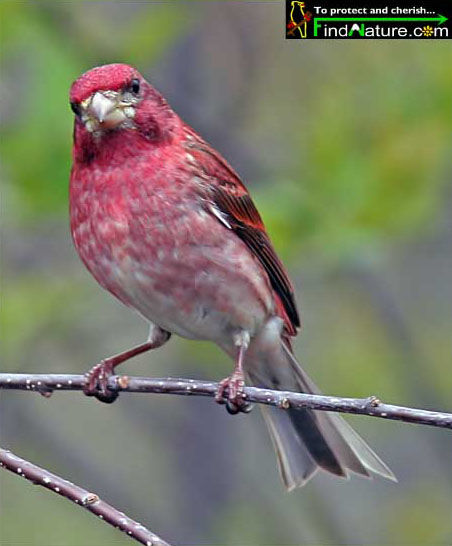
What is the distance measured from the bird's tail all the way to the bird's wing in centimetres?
20

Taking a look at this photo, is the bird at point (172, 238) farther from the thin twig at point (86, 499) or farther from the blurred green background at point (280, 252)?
the thin twig at point (86, 499)

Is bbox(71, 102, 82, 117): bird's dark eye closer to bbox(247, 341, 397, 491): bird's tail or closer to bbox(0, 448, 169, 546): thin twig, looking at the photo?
bbox(247, 341, 397, 491): bird's tail

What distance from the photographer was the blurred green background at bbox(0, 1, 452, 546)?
772 cm

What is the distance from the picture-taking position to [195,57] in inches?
358

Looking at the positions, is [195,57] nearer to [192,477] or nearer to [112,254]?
[192,477]

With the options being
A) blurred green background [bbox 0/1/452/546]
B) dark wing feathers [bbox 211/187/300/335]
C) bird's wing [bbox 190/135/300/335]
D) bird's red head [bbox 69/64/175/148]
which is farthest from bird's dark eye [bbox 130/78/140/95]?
blurred green background [bbox 0/1/452/546]

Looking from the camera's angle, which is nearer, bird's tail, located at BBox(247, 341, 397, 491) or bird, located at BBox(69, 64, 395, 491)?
bird, located at BBox(69, 64, 395, 491)

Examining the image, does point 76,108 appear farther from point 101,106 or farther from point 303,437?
point 303,437

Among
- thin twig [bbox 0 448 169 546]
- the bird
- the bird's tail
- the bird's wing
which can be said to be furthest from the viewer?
the bird's wing

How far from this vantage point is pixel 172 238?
5844 mm

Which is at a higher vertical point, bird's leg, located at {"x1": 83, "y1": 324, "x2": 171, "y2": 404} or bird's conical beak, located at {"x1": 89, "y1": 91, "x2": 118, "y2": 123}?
bird's conical beak, located at {"x1": 89, "y1": 91, "x2": 118, "y2": 123}

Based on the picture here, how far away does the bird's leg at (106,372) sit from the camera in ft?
18.6

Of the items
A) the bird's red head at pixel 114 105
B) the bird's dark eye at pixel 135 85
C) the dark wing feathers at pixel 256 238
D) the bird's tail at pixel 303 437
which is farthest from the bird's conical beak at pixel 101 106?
the bird's tail at pixel 303 437

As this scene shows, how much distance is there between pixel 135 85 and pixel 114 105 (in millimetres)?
151
